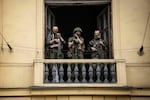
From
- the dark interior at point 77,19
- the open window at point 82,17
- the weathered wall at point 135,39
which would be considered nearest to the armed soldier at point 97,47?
the open window at point 82,17

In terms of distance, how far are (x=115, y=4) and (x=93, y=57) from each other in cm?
156

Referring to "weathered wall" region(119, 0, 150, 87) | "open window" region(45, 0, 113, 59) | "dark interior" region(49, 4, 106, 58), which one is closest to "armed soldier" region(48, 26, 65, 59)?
"open window" region(45, 0, 113, 59)

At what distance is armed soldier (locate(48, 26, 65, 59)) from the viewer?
10.7 metres

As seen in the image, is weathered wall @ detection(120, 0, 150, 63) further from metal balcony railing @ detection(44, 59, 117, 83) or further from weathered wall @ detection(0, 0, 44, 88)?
weathered wall @ detection(0, 0, 44, 88)

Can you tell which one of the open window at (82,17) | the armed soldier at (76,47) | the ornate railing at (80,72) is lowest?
the ornate railing at (80,72)

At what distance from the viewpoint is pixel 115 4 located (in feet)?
36.3

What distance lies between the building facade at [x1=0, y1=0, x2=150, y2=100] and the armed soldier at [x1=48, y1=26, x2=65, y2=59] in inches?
8.8

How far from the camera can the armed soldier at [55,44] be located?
1067 centimetres

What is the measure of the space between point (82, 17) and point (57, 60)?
2.91 metres

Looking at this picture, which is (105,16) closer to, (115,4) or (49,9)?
(115,4)

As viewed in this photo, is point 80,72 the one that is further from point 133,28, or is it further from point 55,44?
point 133,28

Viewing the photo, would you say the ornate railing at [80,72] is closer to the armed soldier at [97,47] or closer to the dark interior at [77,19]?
the armed soldier at [97,47]

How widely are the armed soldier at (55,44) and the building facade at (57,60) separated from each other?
8.8 inches

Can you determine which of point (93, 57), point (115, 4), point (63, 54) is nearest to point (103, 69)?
point (93, 57)
